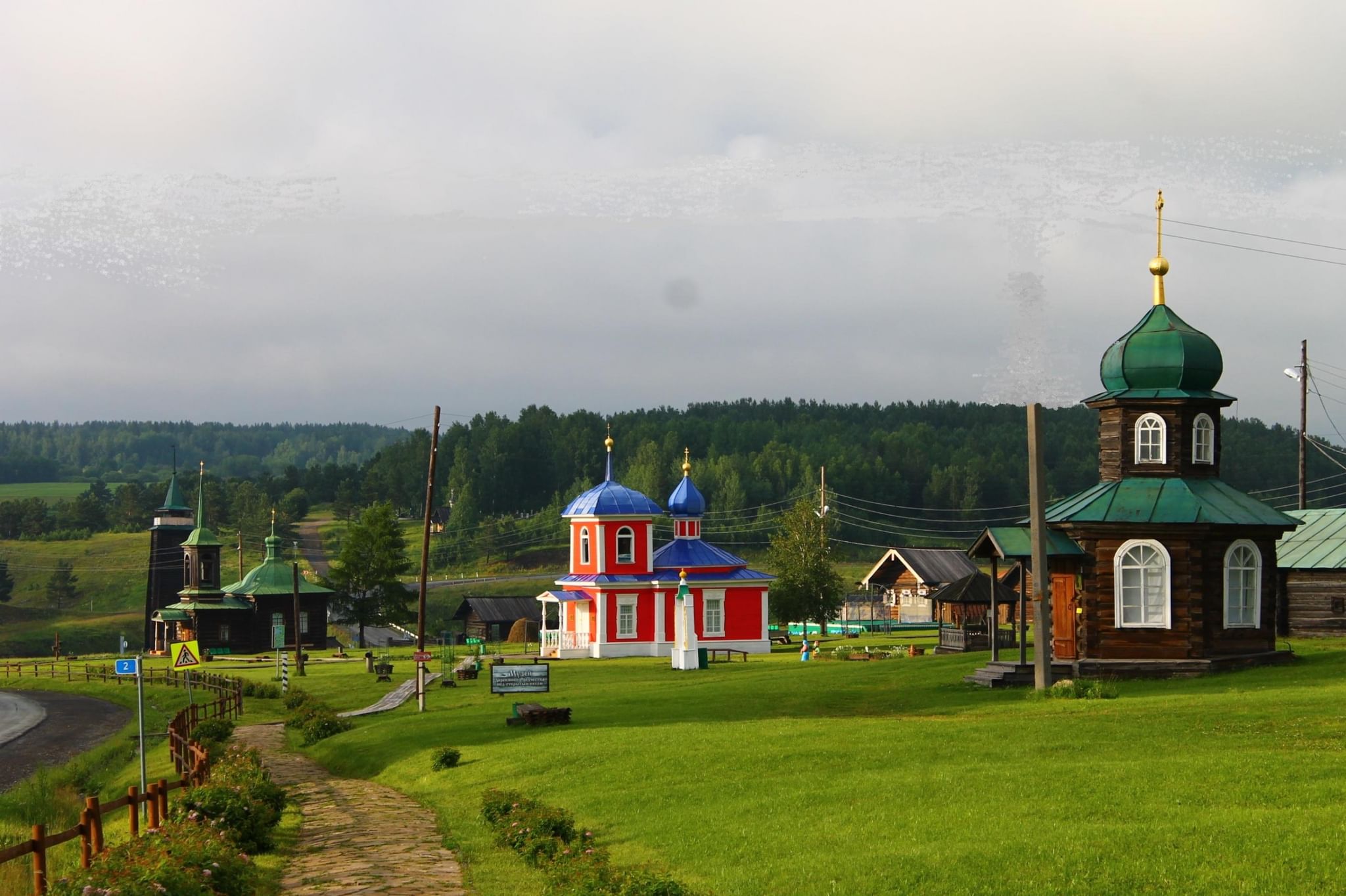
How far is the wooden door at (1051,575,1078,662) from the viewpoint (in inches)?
1469

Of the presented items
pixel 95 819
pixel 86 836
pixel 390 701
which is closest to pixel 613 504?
pixel 390 701

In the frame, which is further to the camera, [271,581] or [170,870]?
[271,581]

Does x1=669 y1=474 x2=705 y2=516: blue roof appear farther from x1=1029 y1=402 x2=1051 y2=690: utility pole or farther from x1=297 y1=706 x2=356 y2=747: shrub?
x1=1029 y1=402 x2=1051 y2=690: utility pole

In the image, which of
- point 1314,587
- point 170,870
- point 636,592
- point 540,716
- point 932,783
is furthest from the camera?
point 636,592

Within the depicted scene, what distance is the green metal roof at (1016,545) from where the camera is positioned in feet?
121

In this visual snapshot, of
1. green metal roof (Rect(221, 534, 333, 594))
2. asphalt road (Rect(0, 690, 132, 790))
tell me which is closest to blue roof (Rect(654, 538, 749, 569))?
asphalt road (Rect(0, 690, 132, 790))

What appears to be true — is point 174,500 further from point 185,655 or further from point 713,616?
point 185,655

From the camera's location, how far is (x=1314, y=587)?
147 ft

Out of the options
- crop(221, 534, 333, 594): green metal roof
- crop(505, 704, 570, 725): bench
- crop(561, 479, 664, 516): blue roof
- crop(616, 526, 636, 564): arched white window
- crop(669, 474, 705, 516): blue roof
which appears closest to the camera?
crop(505, 704, 570, 725): bench

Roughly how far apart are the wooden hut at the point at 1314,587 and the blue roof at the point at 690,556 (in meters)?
24.2

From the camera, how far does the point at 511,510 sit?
175375 mm

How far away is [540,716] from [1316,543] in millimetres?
27218

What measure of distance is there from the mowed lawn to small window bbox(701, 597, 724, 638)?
1001 inches

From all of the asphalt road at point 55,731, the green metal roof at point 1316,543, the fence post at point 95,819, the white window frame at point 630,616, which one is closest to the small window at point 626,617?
the white window frame at point 630,616
